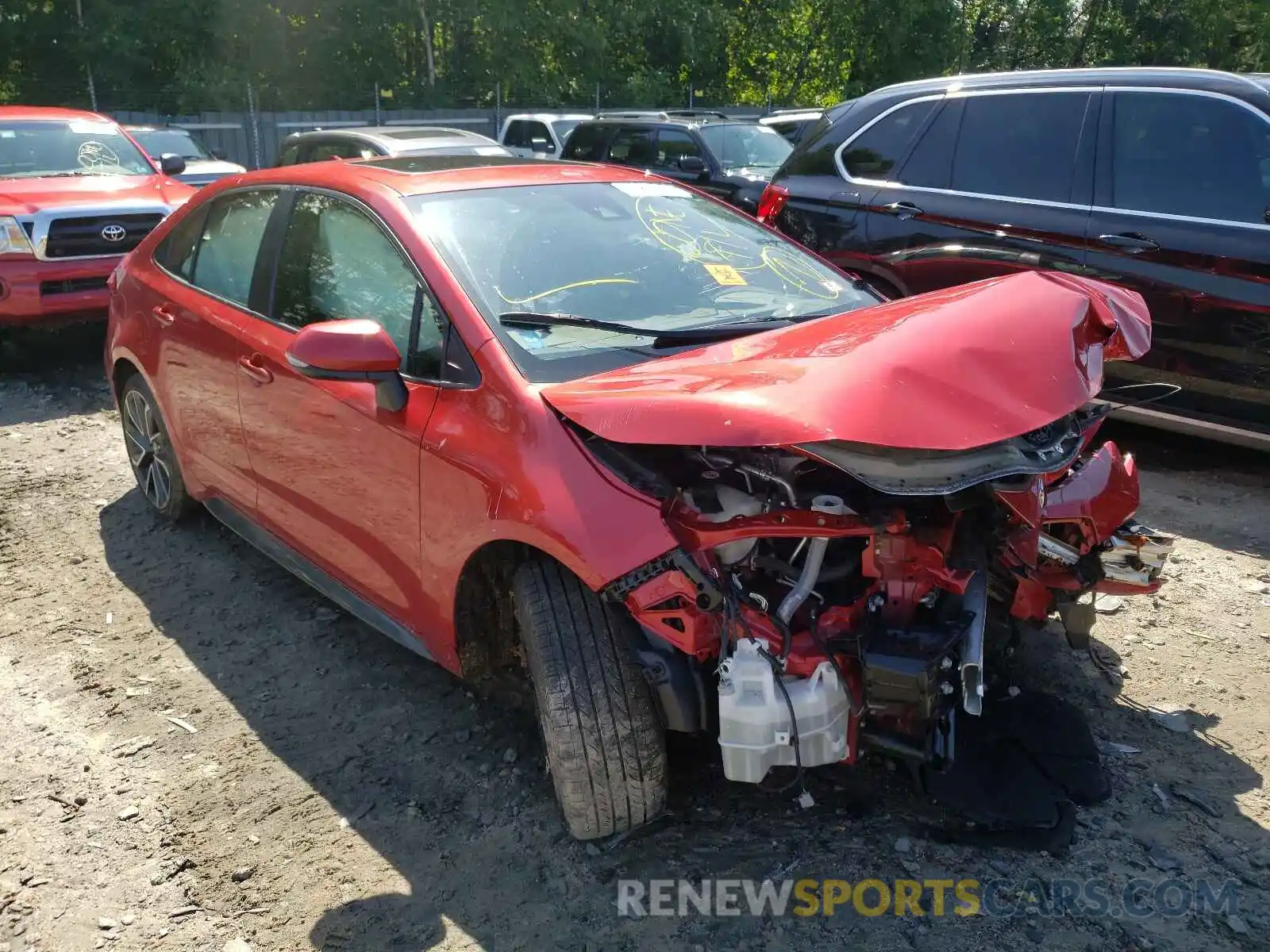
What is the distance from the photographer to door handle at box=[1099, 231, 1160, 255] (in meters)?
5.02

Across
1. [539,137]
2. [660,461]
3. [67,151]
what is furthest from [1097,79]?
[539,137]

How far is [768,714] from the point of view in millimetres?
2496

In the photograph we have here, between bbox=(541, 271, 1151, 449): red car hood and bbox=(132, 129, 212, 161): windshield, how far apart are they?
492 inches

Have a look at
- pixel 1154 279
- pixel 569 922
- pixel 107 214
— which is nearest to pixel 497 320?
pixel 569 922

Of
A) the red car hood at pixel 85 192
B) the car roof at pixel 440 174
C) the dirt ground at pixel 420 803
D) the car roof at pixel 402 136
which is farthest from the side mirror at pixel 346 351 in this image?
the car roof at pixel 402 136

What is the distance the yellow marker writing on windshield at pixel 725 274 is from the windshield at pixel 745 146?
8744 millimetres

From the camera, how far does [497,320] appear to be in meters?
3.05

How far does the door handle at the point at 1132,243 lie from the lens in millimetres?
5023

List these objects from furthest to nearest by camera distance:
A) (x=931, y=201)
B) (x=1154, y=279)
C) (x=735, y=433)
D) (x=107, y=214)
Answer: (x=107, y=214) → (x=931, y=201) → (x=1154, y=279) → (x=735, y=433)

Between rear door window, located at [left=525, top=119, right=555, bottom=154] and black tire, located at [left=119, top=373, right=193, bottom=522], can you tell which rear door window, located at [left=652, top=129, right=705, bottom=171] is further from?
black tire, located at [left=119, top=373, right=193, bottom=522]

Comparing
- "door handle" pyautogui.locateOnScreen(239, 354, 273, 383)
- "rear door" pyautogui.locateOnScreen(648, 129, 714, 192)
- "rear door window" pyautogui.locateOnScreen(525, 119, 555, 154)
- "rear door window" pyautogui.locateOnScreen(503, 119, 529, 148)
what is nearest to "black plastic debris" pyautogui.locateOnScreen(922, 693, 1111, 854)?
"door handle" pyautogui.locateOnScreen(239, 354, 273, 383)

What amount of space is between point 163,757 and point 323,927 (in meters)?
1.02

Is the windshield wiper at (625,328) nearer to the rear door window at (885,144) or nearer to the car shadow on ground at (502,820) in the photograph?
the car shadow on ground at (502,820)

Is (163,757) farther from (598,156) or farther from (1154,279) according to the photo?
(598,156)
